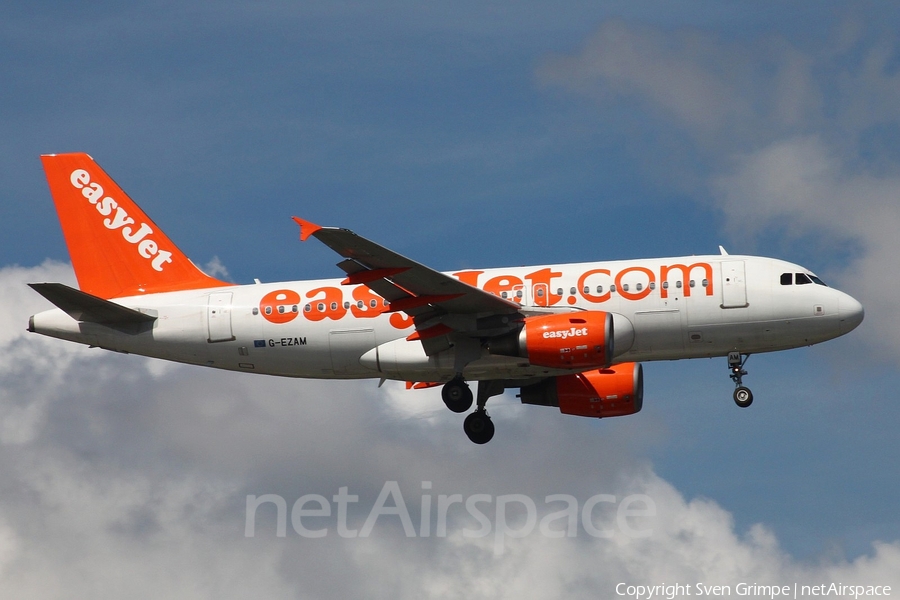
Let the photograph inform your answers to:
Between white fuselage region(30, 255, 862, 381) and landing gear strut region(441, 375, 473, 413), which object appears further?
landing gear strut region(441, 375, 473, 413)

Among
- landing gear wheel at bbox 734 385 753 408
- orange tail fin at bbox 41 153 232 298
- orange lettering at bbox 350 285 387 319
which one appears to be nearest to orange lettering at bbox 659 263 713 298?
landing gear wheel at bbox 734 385 753 408

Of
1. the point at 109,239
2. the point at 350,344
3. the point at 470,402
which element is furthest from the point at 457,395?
the point at 109,239

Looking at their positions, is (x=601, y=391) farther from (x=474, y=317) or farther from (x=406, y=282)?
(x=406, y=282)

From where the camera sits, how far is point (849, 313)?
41.0 metres

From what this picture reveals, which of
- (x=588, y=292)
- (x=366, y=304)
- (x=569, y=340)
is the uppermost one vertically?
(x=588, y=292)

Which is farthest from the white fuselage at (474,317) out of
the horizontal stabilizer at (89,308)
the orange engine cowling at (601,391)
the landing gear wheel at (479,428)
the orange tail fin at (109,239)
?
the orange engine cowling at (601,391)

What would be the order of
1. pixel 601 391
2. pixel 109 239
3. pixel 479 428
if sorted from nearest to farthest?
pixel 479 428
pixel 601 391
pixel 109 239

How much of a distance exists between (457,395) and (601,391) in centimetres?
566

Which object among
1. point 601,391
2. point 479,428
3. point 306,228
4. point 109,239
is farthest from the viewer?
point 109,239

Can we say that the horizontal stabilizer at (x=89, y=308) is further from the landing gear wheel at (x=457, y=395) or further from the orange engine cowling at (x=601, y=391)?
the orange engine cowling at (x=601, y=391)

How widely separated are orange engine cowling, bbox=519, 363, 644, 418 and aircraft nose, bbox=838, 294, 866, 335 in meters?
7.42

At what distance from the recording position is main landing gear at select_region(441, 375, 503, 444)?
139 ft

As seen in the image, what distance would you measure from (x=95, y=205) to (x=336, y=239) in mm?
14927

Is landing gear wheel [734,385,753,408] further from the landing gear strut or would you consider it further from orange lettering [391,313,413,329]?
orange lettering [391,313,413,329]
